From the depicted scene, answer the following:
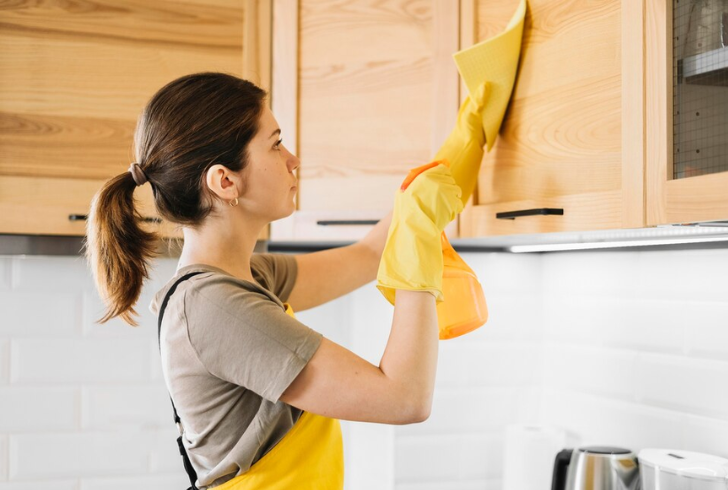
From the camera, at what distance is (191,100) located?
3.71 ft

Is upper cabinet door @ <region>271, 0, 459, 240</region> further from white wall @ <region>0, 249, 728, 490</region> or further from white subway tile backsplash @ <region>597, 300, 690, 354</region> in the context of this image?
white subway tile backsplash @ <region>597, 300, 690, 354</region>

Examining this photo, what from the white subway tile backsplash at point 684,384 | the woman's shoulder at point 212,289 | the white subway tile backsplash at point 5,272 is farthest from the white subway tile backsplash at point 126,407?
the white subway tile backsplash at point 684,384

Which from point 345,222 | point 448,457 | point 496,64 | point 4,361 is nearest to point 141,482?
point 4,361

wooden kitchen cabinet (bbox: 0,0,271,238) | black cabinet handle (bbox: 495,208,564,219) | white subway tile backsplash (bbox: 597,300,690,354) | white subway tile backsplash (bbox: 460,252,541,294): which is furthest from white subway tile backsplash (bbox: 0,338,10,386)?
white subway tile backsplash (bbox: 597,300,690,354)

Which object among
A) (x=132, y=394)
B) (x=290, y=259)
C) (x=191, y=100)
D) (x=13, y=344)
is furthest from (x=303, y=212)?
(x=13, y=344)

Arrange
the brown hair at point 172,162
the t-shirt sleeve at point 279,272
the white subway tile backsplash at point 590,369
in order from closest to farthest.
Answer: the brown hair at point 172,162 → the t-shirt sleeve at point 279,272 → the white subway tile backsplash at point 590,369

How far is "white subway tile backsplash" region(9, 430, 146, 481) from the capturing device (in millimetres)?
1829

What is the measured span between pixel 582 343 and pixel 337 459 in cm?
74

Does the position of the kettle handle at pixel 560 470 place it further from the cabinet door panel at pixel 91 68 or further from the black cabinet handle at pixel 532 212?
the cabinet door panel at pixel 91 68

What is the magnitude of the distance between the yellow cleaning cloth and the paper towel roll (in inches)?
29.6

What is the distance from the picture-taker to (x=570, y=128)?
3.87ft

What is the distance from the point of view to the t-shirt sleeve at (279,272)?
1406 millimetres

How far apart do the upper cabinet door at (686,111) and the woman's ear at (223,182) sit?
0.56m

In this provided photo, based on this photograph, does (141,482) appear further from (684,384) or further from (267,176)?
(684,384)
